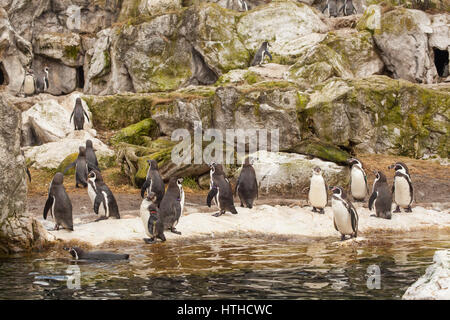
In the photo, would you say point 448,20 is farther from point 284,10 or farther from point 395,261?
point 395,261

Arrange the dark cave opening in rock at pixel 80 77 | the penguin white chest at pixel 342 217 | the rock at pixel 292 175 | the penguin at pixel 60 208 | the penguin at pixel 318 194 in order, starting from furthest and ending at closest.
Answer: the dark cave opening in rock at pixel 80 77 → the rock at pixel 292 175 → the penguin at pixel 318 194 → the penguin white chest at pixel 342 217 → the penguin at pixel 60 208

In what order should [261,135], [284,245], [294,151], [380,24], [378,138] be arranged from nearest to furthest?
[284,245] < [294,151] < [261,135] < [378,138] < [380,24]

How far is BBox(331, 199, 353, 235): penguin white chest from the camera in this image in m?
9.88

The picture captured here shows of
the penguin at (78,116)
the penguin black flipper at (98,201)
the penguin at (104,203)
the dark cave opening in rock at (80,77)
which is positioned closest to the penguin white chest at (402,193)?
the penguin at (104,203)

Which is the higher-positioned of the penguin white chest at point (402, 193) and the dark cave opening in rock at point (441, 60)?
the dark cave opening in rock at point (441, 60)

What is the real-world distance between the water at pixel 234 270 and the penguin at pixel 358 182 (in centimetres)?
309

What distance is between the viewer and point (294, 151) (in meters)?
14.9

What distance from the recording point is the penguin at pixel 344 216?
9820mm

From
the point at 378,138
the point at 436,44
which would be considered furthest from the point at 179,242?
the point at 436,44

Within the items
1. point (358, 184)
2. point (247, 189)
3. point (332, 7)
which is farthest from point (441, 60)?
point (247, 189)

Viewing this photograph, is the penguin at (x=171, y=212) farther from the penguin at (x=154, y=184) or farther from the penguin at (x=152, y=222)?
the penguin at (x=154, y=184)

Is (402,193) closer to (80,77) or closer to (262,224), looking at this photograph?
(262,224)

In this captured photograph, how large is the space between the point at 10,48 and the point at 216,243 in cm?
2148

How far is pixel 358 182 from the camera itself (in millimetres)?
12953
